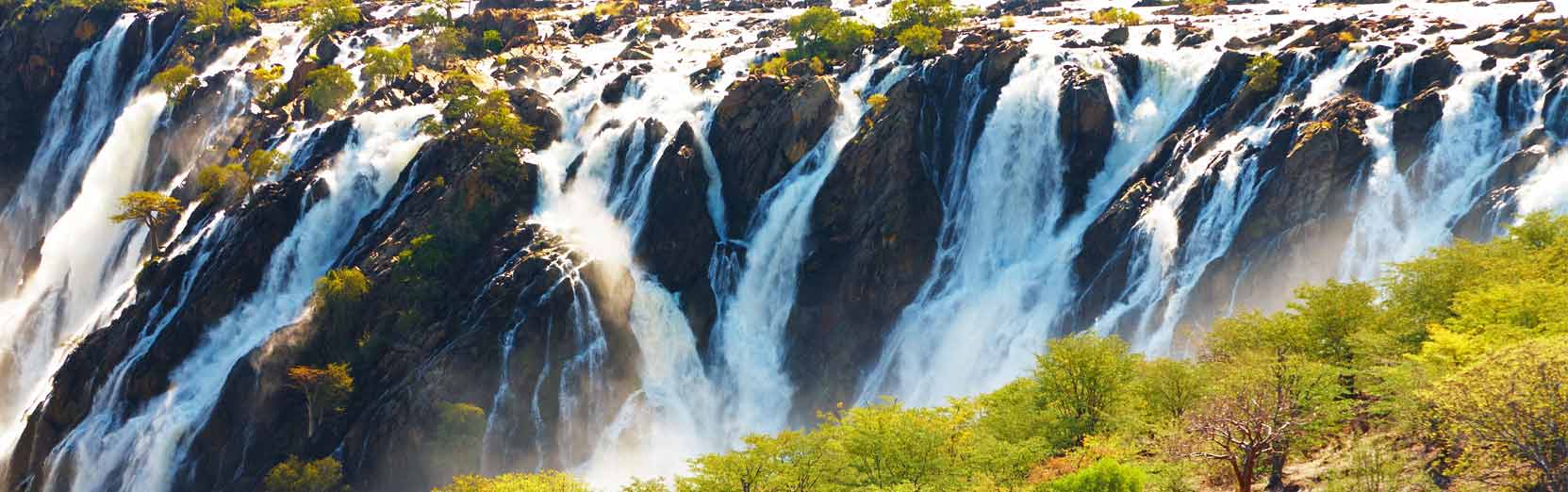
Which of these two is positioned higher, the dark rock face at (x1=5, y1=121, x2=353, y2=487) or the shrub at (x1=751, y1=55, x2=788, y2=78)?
the shrub at (x1=751, y1=55, x2=788, y2=78)

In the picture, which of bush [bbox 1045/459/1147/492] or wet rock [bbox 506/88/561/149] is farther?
wet rock [bbox 506/88/561/149]

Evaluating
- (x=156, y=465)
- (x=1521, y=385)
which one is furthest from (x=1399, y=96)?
(x=156, y=465)

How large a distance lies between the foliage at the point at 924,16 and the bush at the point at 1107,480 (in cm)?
5235

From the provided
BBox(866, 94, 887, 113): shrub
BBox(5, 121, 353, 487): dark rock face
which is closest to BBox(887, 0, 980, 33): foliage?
BBox(866, 94, 887, 113): shrub

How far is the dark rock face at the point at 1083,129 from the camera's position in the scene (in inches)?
2036

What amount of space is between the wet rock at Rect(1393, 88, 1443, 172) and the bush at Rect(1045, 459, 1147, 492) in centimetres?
2901

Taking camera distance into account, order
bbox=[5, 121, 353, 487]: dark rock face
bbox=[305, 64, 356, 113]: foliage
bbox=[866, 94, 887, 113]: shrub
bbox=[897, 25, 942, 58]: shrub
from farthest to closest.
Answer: bbox=[305, 64, 356, 113]: foliage
bbox=[897, 25, 942, 58]: shrub
bbox=[866, 94, 887, 113]: shrub
bbox=[5, 121, 353, 487]: dark rock face

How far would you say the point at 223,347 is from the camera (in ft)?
175

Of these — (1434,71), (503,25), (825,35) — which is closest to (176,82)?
(503,25)

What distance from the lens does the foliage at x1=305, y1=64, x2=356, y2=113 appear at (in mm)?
70500

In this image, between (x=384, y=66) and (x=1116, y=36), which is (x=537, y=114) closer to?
(x=384, y=66)

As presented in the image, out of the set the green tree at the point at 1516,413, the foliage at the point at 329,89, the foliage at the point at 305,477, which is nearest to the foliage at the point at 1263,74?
the green tree at the point at 1516,413

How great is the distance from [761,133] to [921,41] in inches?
493

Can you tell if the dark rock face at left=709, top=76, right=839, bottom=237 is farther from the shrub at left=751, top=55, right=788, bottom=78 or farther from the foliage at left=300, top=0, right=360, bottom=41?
the foliage at left=300, top=0, right=360, bottom=41
